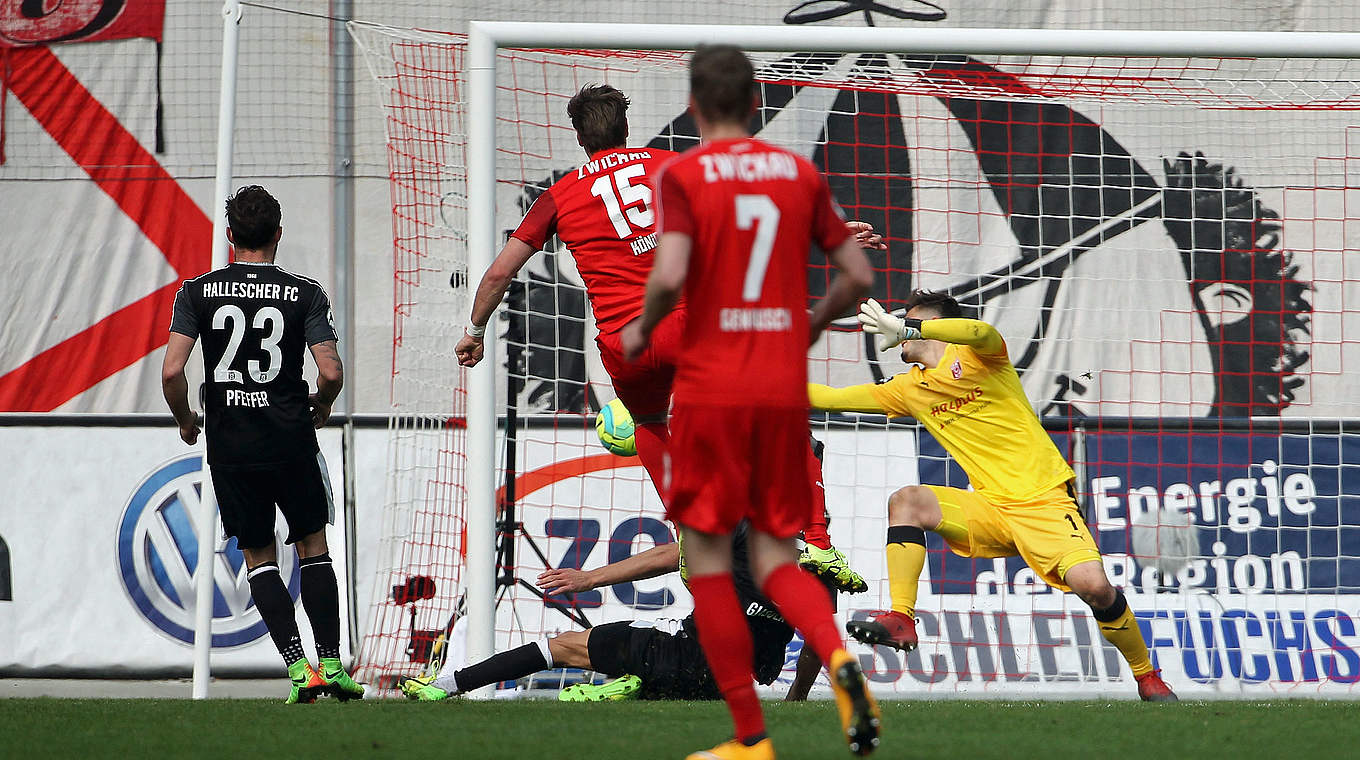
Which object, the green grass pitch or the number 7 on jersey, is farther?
the green grass pitch

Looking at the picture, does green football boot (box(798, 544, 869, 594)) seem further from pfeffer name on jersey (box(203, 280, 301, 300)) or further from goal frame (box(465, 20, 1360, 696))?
pfeffer name on jersey (box(203, 280, 301, 300))

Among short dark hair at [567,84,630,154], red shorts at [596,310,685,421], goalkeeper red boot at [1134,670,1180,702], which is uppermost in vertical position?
short dark hair at [567,84,630,154]

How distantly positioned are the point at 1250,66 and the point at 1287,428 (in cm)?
238

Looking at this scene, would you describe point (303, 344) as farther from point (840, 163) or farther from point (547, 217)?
point (840, 163)

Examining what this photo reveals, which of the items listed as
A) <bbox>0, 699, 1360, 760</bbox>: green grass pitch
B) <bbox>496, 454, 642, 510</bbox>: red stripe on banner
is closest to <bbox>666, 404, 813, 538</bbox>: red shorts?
<bbox>0, 699, 1360, 760</bbox>: green grass pitch

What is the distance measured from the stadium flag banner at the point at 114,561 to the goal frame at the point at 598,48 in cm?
213

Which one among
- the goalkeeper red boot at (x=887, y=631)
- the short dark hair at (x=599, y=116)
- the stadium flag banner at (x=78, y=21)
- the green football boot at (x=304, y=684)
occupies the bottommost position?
the green football boot at (x=304, y=684)

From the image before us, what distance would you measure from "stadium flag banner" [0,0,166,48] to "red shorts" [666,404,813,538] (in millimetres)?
6574

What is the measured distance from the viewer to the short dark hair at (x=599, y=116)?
462 centimetres

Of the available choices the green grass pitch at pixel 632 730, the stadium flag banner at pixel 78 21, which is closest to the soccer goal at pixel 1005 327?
the green grass pitch at pixel 632 730

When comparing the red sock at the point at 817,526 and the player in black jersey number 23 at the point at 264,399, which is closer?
the player in black jersey number 23 at the point at 264,399

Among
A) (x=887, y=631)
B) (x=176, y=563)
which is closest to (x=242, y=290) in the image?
(x=887, y=631)

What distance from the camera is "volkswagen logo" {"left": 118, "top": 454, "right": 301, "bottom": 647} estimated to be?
7.11 m

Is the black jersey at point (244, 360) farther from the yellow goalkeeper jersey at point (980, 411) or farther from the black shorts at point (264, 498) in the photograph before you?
the yellow goalkeeper jersey at point (980, 411)
